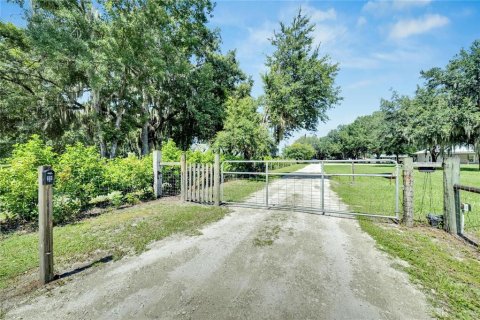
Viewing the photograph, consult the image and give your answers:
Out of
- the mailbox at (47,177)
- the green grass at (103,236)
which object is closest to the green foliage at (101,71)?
the green grass at (103,236)

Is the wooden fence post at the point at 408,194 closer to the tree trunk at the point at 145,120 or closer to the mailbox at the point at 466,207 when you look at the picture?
the mailbox at the point at 466,207

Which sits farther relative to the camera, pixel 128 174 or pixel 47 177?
pixel 128 174

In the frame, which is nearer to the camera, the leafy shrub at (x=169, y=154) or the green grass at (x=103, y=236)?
the green grass at (x=103, y=236)

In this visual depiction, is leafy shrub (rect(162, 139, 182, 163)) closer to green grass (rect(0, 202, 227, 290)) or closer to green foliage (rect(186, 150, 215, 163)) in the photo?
green foliage (rect(186, 150, 215, 163))

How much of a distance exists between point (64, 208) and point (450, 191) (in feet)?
29.3

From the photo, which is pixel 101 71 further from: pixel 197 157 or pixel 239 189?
pixel 239 189

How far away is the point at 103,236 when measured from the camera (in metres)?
4.61

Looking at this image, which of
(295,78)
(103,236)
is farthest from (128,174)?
(295,78)

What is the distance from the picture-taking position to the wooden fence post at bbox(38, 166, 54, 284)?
2998 mm

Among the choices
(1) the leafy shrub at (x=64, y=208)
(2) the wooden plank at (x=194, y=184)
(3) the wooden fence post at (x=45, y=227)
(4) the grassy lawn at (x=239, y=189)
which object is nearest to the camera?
(3) the wooden fence post at (x=45, y=227)

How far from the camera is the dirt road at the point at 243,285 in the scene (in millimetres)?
2402

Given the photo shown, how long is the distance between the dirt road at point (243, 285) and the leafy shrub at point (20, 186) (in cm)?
333

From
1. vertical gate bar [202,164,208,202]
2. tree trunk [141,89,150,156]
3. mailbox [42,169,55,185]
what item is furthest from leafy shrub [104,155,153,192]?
tree trunk [141,89,150,156]

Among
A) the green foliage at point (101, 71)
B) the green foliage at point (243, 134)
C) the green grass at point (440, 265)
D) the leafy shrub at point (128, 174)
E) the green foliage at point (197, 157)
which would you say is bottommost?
the green grass at point (440, 265)
